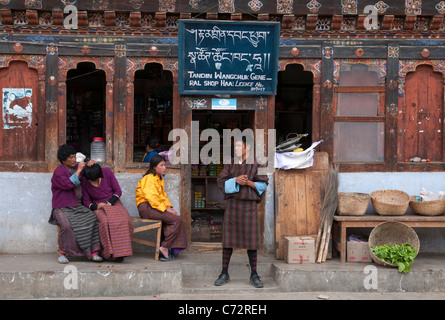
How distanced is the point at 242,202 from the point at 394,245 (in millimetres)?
2294

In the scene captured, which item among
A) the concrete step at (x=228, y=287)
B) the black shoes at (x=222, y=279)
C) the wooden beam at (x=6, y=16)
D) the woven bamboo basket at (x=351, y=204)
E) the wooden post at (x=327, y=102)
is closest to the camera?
the concrete step at (x=228, y=287)

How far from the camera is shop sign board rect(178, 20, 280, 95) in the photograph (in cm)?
777

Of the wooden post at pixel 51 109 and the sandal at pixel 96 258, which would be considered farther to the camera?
the wooden post at pixel 51 109

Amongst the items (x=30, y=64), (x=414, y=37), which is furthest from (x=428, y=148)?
(x=30, y=64)

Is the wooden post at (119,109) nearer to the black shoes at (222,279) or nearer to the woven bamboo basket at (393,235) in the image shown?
the black shoes at (222,279)

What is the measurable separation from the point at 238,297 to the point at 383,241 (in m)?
2.47

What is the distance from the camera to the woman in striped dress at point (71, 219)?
703 centimetres

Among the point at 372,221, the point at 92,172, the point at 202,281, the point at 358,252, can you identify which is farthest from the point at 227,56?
the point at 358,252

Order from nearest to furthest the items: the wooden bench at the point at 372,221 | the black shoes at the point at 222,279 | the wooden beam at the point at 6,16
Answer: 1. the black shoes at the point at 222,279
2. the wooden bench at the point at 372,221
3. the wooden beam at the point at 6,16

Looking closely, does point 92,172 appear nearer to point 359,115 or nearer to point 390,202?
point 359,115

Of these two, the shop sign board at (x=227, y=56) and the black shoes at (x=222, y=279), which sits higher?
the shop sign board at (x=227, y=56)

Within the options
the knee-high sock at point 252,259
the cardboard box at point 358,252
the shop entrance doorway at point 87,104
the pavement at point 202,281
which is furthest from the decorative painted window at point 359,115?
the shop entrance doorway at point 87,104

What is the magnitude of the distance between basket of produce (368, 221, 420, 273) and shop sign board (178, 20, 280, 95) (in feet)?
8.81

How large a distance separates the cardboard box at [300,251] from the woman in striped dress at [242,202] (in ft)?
2.40
